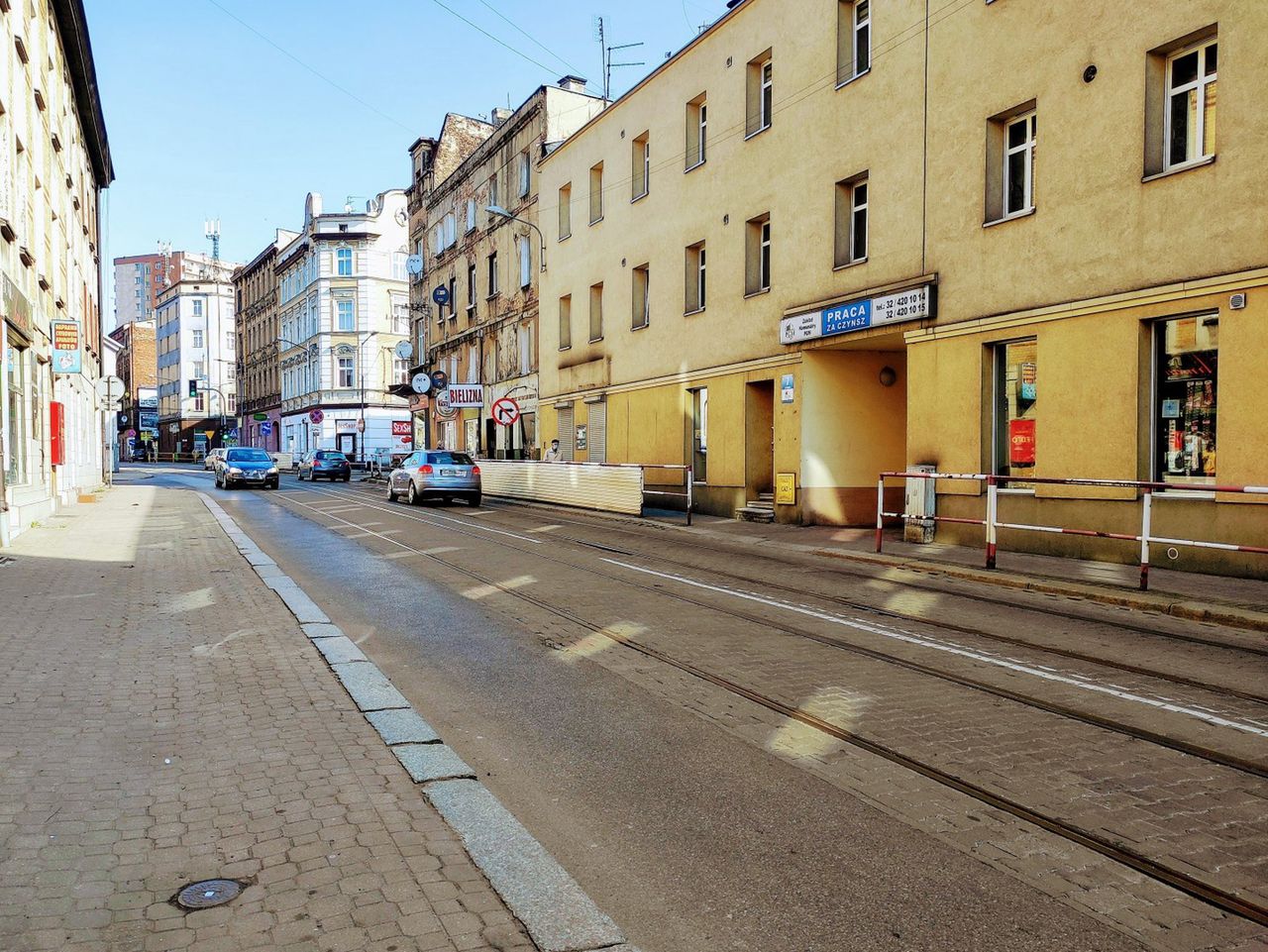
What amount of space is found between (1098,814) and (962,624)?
4.44 m

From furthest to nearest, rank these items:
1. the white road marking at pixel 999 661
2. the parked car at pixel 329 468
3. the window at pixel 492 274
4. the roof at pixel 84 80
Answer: the parked car at pixel 329 468 < the window at pixel 492 274 < the roof at pixel 84 80 < the white road marking at pixel 999 661

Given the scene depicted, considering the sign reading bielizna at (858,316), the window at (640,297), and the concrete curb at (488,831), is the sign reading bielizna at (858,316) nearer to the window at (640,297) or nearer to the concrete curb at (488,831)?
the window at (640,297)

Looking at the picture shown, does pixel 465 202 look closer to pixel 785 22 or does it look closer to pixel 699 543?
pixel 785 22

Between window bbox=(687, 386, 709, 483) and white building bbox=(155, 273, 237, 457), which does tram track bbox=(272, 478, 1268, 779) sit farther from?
white building bbox=(155, 273, 237, 457)

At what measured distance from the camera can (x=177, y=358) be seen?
340 feet

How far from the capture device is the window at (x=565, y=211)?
30047mm

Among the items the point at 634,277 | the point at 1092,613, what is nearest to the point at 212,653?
the point at 1092,613

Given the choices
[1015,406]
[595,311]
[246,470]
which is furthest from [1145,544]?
[246,470]

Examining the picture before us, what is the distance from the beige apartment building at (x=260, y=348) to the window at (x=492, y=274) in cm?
4141

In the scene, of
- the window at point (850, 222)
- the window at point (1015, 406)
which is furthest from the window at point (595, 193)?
the window at point (1015, 406)

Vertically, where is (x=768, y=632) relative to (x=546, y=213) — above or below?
below

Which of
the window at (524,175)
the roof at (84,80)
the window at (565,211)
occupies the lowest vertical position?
the window at (565,211)

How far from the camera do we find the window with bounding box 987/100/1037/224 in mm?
14094

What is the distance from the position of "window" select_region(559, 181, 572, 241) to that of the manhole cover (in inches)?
1100
